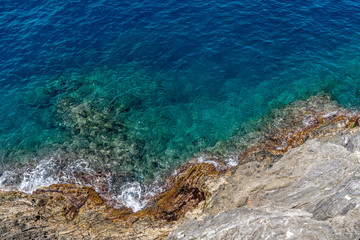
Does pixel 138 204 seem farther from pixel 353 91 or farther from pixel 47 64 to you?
pixel 353 91

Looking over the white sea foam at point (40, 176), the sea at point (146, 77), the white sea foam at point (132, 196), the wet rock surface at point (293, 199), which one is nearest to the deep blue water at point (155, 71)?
the sea at point (146, 77)

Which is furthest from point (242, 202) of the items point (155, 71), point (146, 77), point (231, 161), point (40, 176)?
point (155, 71)

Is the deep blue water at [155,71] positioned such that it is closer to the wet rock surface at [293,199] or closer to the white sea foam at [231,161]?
the white sea foam at [231,161]

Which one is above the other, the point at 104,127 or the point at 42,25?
the point at 42,25

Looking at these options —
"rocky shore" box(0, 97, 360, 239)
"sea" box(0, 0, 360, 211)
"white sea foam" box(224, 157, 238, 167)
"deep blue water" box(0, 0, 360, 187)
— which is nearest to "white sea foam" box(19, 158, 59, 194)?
"sea" box(0, 0, 360, 211)

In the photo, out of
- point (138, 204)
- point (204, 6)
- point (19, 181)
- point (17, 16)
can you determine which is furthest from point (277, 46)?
point (17, 16)

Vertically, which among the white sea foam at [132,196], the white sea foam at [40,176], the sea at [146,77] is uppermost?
the sea at [146,77]

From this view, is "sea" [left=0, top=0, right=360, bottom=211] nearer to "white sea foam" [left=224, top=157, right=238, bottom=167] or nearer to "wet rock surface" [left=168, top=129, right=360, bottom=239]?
"white sea foam" [left=224, top=157, right=238, bottom=167]
